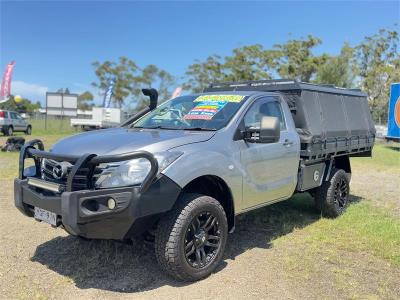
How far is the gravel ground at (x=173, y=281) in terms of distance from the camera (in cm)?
380

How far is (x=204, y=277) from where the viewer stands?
4070mm

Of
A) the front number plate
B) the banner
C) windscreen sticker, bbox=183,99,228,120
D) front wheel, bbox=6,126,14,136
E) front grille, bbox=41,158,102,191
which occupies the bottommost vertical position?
the front number plate

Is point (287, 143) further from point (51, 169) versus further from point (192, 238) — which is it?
point (51, 169)

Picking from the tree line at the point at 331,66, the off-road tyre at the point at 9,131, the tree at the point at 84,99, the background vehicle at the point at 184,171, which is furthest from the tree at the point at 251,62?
the tree at the point at 84,99

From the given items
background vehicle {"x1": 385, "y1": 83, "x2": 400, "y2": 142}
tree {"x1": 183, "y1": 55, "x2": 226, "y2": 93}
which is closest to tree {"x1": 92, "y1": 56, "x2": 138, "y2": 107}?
tree {"x1": 183, "y1": 55, "x2": 226, "y2": 93}

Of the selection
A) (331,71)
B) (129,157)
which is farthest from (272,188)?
(331,71)

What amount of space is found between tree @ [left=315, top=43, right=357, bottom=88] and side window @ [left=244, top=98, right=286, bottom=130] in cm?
2847

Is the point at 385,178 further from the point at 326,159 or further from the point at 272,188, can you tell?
the point at 272,188

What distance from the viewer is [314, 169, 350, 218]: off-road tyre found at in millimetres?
6410

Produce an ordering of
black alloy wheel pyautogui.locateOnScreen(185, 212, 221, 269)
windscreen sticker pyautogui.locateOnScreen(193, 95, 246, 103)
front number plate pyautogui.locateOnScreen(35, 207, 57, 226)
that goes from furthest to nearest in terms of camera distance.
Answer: windscreen sticker pyautogui.locateOnScreen(193, 95, 246, 103)
black alloy wheel pyautogui.locateOnScreen(185, 212, 221, 269)
front number plate pyautogui.locateOnScreen(35, 207, 57, 226)

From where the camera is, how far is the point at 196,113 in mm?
4781

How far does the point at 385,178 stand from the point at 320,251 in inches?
287

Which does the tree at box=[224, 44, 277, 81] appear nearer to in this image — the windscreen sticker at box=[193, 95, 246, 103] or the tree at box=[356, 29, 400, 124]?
the tree at box=[356, 29, 400, 124]

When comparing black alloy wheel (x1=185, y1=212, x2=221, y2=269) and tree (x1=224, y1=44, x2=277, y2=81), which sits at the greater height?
tree (x1=224, y1=44, x2=277, y2=81)
